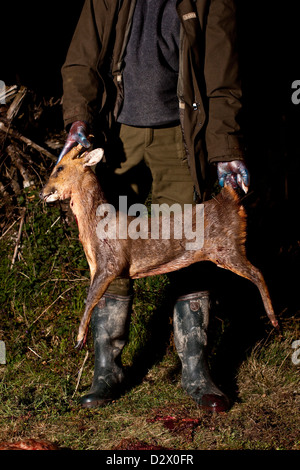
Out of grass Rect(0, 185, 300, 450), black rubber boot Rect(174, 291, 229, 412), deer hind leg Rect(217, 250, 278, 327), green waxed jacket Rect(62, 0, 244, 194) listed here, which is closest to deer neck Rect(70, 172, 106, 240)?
green waxed jacket Rect(62, 0, 244, 194)

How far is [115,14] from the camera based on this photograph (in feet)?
11.4

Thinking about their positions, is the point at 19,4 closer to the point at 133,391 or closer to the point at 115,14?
the point at 115,14

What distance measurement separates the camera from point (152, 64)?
11.4ft

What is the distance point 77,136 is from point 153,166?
567 millimetres

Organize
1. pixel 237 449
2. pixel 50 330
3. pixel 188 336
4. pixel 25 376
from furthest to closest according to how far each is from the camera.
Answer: pixel 50 330
pixel 25 376
pixel 188 336
pixel 237 449

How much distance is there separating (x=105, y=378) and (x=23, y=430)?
25.4 inches

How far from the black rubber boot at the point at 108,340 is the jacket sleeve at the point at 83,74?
1251 millimetres

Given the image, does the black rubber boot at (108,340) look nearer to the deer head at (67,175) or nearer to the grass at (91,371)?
the grass at (91,371)

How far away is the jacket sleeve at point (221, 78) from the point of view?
331cm

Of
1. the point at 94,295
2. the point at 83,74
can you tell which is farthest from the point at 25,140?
the point at 94,295

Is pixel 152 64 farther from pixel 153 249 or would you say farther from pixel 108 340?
pixel 108 340

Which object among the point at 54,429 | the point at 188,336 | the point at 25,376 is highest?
the point at 188,336

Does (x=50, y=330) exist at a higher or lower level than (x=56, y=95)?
lower

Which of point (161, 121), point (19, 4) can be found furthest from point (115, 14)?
point (19, 4)
